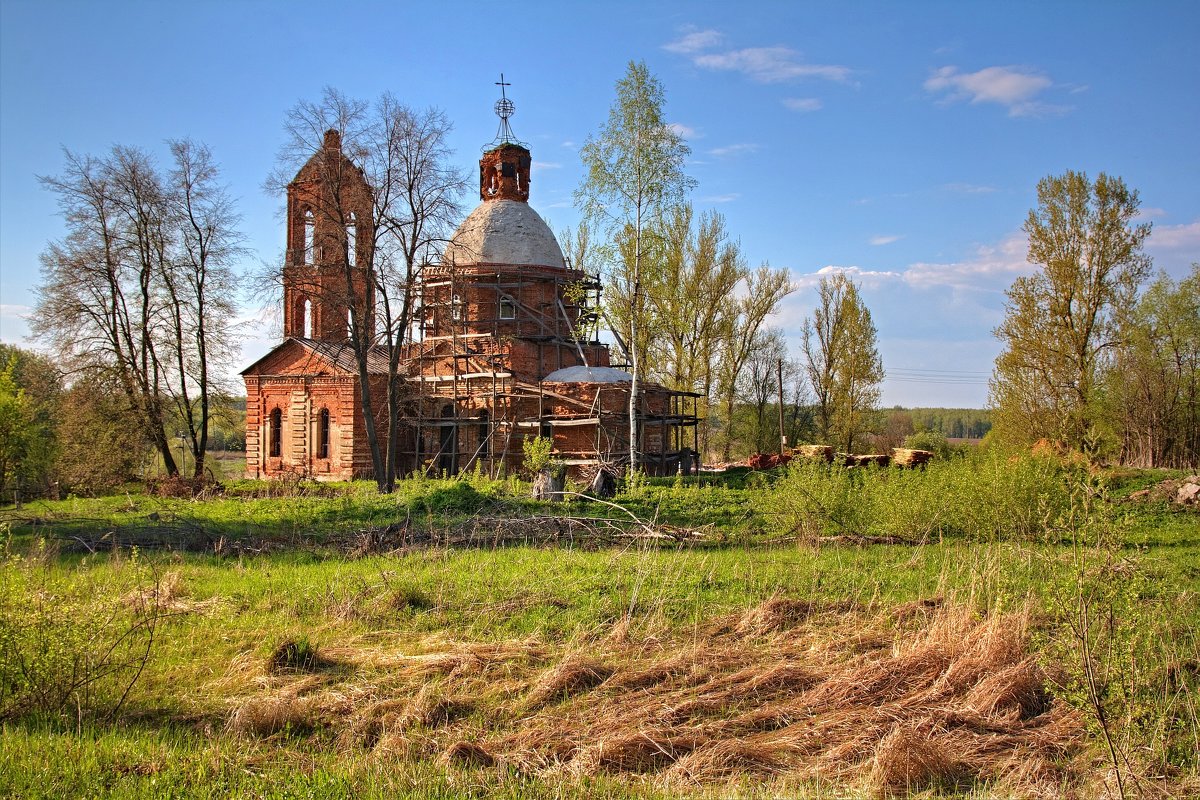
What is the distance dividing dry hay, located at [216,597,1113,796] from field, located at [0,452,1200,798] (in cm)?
2

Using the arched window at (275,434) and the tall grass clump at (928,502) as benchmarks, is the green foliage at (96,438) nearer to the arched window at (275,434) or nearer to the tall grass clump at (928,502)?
the arched window at (275,434)

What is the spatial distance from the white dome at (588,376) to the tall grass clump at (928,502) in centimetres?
1366

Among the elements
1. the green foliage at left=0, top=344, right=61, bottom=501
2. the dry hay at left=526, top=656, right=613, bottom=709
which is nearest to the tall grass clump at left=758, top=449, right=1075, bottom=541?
the dry hay at left=526, top=656, right=613, bottom=709

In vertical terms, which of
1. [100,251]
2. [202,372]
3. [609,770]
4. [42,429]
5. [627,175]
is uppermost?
[627,175]

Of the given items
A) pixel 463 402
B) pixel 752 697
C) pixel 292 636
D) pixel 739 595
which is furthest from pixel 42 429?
pixel 752 697

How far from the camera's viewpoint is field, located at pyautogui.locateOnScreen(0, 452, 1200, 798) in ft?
15.8

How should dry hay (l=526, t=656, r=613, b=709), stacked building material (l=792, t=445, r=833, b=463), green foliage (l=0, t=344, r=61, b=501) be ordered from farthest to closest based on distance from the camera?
1. stacked building material (l=792, t=445, r=833, b=463)
2. green foliage (l=0, t=344, r=61, b=501)
3. dry hay (l=526, t=656, r=613, b=709)

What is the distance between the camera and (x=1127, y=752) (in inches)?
184

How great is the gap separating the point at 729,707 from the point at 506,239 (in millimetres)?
26608

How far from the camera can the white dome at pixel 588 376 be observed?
2722cm

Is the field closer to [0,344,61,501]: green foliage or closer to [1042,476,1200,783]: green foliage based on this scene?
[1042,476,1200,783]: green foliage

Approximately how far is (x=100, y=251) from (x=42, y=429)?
610cm

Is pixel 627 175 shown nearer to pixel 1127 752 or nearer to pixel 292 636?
pixel 292 636

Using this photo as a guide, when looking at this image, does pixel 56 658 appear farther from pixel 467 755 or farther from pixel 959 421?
pixel 959 421
